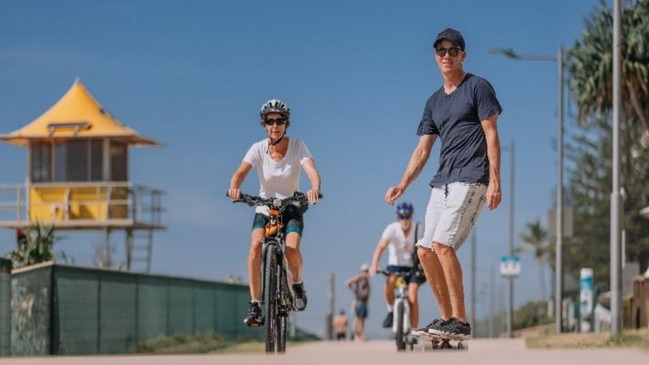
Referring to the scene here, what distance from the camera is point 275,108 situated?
14.7m

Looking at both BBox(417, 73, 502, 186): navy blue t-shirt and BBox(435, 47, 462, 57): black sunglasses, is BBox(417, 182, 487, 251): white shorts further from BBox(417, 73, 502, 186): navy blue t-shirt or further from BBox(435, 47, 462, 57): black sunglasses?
BBox(435, 47, 462, 57): black sunglasses

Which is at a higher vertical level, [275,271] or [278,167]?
[278,167]

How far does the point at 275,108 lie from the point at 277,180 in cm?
65

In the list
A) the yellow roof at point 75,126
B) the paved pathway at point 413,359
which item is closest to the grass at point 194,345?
the paved pathway at point 413,359

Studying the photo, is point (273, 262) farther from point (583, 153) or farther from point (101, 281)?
point (583, 153)

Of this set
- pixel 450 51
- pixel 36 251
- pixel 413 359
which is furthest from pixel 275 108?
pixel 36 251

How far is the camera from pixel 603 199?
95.2 metres

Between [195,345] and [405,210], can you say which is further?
[195,345]

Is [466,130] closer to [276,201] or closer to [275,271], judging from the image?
[276,201]

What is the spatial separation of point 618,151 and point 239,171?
59.1ft

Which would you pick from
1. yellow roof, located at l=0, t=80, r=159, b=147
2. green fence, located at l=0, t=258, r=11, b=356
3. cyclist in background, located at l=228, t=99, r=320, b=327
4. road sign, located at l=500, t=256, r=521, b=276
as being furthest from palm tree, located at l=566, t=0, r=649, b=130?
cyclist in background, located at l=228, t=99, r=320, b=327

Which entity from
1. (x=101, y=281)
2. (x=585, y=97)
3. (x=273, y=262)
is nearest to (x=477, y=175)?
(x=273, y=262)

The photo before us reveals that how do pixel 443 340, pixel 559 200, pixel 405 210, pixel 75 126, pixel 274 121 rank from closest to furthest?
pixel 443 340, pixel 274 121, pixel 405 210, pixel 559 200, pixel 75 126

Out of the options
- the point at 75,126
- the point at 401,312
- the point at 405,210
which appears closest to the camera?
the point at 405,210
